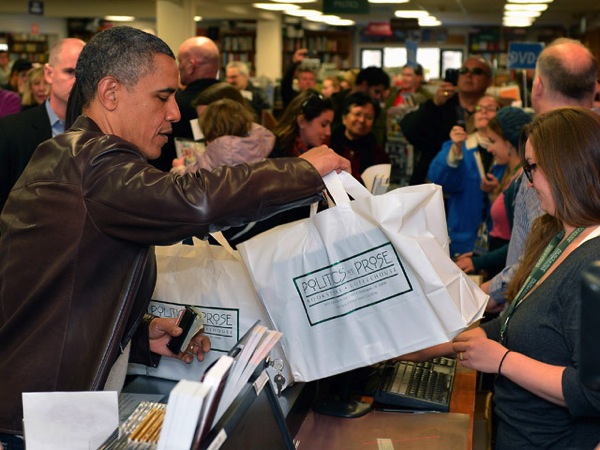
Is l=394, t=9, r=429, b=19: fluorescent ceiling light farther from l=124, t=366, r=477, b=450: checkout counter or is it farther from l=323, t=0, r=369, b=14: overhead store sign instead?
l=124, t=366, r=477, b=450: checkout counter

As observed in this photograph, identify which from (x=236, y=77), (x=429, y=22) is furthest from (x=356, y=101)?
(x=429, y=22)

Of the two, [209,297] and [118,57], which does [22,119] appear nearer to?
[209,297]

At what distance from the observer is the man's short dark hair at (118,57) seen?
1.67m

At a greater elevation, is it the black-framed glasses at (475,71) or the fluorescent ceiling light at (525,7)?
the fluorescent ceiling light at (525,7)

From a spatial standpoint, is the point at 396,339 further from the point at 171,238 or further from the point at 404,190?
the point at 171,238

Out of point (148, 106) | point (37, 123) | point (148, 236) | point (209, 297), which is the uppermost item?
point (148, 106)

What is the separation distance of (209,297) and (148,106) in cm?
63

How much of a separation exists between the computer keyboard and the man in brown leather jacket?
34.3 inches

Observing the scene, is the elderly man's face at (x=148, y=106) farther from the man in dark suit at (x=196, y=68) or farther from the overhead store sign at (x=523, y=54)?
the overhead store sign at (x=523, y=54)

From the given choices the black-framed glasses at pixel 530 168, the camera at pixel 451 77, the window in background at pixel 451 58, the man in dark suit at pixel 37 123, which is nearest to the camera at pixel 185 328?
the black-framed glasses at pixel 530 168

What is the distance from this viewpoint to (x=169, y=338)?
2.10 metres

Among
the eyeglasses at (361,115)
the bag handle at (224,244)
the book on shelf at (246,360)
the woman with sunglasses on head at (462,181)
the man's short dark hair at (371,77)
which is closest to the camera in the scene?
the book on shelf at (246,360)

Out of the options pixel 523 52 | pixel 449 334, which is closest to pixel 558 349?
pixel 449 334

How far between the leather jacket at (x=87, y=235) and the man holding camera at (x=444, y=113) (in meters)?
4.92
